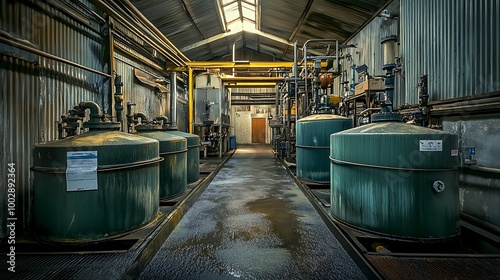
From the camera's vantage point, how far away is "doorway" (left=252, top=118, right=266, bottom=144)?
2030 centimetres

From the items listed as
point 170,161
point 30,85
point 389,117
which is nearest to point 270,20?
point 170,161

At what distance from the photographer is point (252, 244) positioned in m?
2.88

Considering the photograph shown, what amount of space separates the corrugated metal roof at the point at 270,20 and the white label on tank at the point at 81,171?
5.37 meters

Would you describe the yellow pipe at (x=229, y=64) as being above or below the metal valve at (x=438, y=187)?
above

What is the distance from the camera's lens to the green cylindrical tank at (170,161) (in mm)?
4203

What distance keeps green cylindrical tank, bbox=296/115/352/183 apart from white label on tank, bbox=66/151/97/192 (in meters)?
3.98

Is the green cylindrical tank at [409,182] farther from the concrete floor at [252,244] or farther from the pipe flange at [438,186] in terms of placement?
the concrete floor at [252,244]

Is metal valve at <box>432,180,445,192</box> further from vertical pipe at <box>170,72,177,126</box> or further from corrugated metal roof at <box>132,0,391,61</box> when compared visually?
vertical pipe at <box>170,72,177,126</box>

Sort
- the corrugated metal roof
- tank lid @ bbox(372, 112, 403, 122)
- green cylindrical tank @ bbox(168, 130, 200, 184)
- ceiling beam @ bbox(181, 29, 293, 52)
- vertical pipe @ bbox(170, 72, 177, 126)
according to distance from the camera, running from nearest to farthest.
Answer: tank lid @ bbox(372, 112, 403, 122) < green cylindrical tank @ bbox(168, 130, 200, 184) < the corrugated metal roof < vertical pipe @ bbox(170, 72, 177, 126) < ceiling beam @ bbox(181, 29, 293, 52)

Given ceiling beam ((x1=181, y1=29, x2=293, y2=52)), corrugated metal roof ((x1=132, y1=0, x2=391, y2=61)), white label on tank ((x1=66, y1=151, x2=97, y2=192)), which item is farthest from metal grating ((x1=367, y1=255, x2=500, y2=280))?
ceiling beam ((x1=181, y1=29, x2=293, y2=52))

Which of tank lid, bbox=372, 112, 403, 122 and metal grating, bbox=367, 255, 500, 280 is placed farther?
tank lid, bbox=372, 112, 403, 122

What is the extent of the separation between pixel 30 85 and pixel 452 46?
5.55m

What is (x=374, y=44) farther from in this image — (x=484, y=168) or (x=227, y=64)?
(x=227, y=64)

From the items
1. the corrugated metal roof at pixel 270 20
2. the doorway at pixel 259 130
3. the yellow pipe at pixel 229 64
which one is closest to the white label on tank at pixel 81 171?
the corrugated metal roof at pixel 270 20
